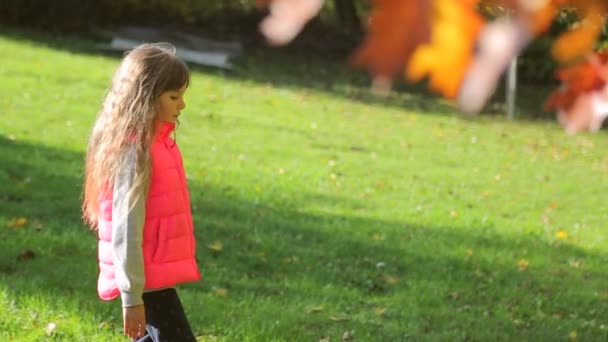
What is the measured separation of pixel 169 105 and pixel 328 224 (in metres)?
3.45

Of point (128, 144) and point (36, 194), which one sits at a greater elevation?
point (128, 144)

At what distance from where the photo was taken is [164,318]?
3.01 meters

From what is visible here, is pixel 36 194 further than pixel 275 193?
No

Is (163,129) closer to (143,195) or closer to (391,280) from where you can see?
(143,195)

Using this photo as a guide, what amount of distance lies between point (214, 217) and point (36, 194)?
3.31 ft

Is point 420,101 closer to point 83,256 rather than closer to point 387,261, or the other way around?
point 387,261

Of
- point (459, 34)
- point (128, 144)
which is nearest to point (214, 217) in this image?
point (128, 144)

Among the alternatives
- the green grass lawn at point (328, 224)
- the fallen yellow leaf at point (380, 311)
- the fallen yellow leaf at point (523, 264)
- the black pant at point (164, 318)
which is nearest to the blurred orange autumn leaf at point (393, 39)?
the black pant at point (164, 318)

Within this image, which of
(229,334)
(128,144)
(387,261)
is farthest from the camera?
(387,261)

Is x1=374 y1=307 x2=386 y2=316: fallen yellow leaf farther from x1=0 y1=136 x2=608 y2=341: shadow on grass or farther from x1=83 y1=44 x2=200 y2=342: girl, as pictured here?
x1=83 y1=44 x2=200 y2=342: girl

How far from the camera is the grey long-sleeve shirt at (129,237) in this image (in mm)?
2807

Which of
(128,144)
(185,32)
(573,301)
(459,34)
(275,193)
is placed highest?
(459,34)

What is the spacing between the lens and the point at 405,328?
445 cm

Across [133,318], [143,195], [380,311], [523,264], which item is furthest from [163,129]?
[523,264]
